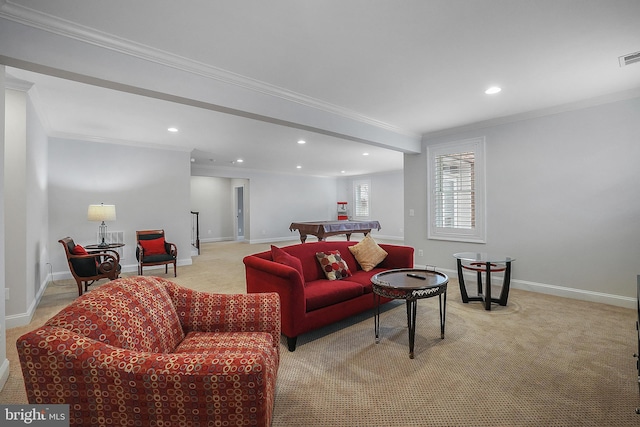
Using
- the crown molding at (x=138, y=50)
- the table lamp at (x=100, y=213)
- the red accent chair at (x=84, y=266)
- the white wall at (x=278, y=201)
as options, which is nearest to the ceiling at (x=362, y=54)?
the crown molding at (x=138, y=50)

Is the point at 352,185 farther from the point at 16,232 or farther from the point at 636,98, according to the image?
the point at 16,232

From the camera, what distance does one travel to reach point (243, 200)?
11.3m

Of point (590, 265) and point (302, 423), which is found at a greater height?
point (590, 265)

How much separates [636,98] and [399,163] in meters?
5.85

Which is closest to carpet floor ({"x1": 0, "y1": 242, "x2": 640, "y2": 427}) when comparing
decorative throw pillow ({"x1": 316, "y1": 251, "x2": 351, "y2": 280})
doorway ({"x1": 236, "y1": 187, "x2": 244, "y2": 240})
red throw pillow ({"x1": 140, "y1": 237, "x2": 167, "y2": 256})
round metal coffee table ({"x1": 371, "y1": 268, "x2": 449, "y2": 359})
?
round metal coffee table ({"x1": 371, "y1": 268, "x2": 449, "y2": 359})

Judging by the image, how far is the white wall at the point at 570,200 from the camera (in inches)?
146

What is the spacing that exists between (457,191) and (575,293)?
208 centimetres

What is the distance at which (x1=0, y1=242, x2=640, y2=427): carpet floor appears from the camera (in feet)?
6.09

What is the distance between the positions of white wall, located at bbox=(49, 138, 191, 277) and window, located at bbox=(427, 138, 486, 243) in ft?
16.8

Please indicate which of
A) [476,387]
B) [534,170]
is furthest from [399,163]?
[476,387]

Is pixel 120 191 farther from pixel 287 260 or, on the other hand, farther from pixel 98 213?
pixel 287 260

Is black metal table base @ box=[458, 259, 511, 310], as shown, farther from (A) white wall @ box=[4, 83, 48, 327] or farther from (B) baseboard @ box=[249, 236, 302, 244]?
(B) baseboard @ box=[249, 236, 302, 244]

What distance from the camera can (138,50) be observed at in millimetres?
2529

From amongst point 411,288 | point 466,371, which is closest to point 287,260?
point 411,288
